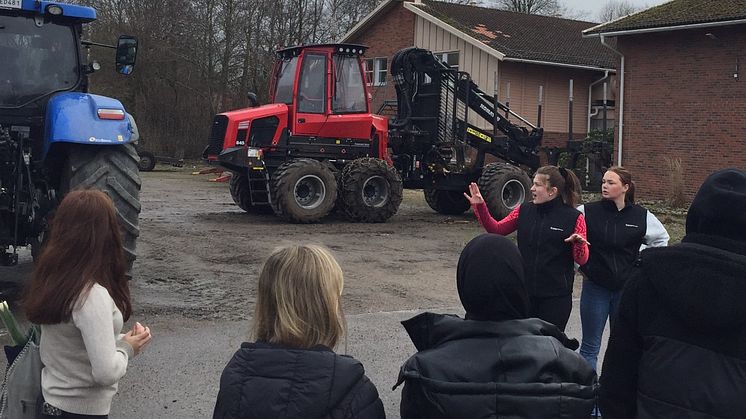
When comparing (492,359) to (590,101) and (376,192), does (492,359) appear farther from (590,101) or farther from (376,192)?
(590,101)

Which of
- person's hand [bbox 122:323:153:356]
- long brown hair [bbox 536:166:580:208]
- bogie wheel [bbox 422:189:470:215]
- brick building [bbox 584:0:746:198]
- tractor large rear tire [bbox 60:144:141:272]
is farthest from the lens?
brick building [bbox 584:0:746:198]

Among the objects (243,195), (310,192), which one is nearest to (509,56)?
(243,195)

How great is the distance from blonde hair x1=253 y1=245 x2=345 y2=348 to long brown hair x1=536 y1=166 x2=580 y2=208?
122 inches

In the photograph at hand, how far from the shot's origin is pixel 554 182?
560cm

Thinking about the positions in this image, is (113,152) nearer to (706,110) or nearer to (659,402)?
(659,402)

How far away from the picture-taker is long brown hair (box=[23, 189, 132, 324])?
313 cm

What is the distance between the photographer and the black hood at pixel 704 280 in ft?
8.46

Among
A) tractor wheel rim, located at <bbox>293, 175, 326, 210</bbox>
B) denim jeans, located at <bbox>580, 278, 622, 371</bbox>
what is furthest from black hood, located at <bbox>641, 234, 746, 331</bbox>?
tractor wheel rim, located at <bbox>293, 175, 326, 210</bbox>

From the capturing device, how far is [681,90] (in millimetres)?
21969

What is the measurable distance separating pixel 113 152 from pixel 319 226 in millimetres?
7464

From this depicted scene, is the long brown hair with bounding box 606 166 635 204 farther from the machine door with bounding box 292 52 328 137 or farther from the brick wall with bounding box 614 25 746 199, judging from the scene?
the brick wall with bounding box 614 25 746 199

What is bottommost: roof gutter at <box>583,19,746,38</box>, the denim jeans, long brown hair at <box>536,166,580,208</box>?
the denim jeans

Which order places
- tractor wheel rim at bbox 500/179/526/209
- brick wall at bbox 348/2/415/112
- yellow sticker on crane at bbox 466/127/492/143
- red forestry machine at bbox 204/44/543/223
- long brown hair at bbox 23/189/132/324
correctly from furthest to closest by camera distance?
brick wall at bbox 348/2/415/112 → yellow sticker on crane at bbox 466/127/492/143 → tractor wheel rim at bbox 500/179/526/209 → red forestry machine at bbox 204/44/543/223 → long brown hair at bbox 23/189/132/324

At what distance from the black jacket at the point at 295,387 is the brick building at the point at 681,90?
1982 centimetres
